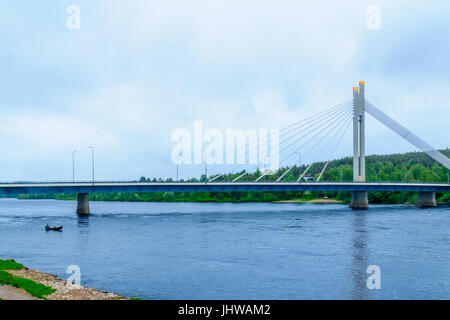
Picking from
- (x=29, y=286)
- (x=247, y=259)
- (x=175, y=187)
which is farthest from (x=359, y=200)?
(x=29, y=286)

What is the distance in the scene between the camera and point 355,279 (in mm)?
27484

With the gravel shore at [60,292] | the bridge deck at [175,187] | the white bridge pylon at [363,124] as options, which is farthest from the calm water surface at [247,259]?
the white bridge pylon at [363,124]

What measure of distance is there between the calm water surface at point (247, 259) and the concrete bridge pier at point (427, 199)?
6394cm

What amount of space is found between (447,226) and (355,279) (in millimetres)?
38860

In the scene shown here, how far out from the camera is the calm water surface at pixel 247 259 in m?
25.2

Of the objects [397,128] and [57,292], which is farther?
[397,128]

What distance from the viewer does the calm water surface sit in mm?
25203

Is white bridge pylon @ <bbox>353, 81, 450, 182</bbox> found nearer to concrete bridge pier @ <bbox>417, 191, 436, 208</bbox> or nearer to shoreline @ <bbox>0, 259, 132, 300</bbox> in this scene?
concrete bridge pier @ <bbox>417, 191, 436, 208</bbox>

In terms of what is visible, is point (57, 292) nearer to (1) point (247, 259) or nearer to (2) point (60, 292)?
(2) point (60, 292)

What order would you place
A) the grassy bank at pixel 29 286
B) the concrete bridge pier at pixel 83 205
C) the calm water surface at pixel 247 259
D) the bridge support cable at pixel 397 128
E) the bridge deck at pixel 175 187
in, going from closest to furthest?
the grassy bank at pixel 29 286, the calm water surface at pixel 247 259, the bridge deck at pixel 175 187, the concrete bridge pier at pixel 83 205, the bridge support cable at pixel 397 128

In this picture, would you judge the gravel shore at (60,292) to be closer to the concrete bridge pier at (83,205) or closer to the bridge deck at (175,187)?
the bridge deck at (175,187)

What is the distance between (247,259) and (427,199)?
97.9 m

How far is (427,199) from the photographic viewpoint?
389 ft

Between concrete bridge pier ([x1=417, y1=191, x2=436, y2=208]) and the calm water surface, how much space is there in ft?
210
